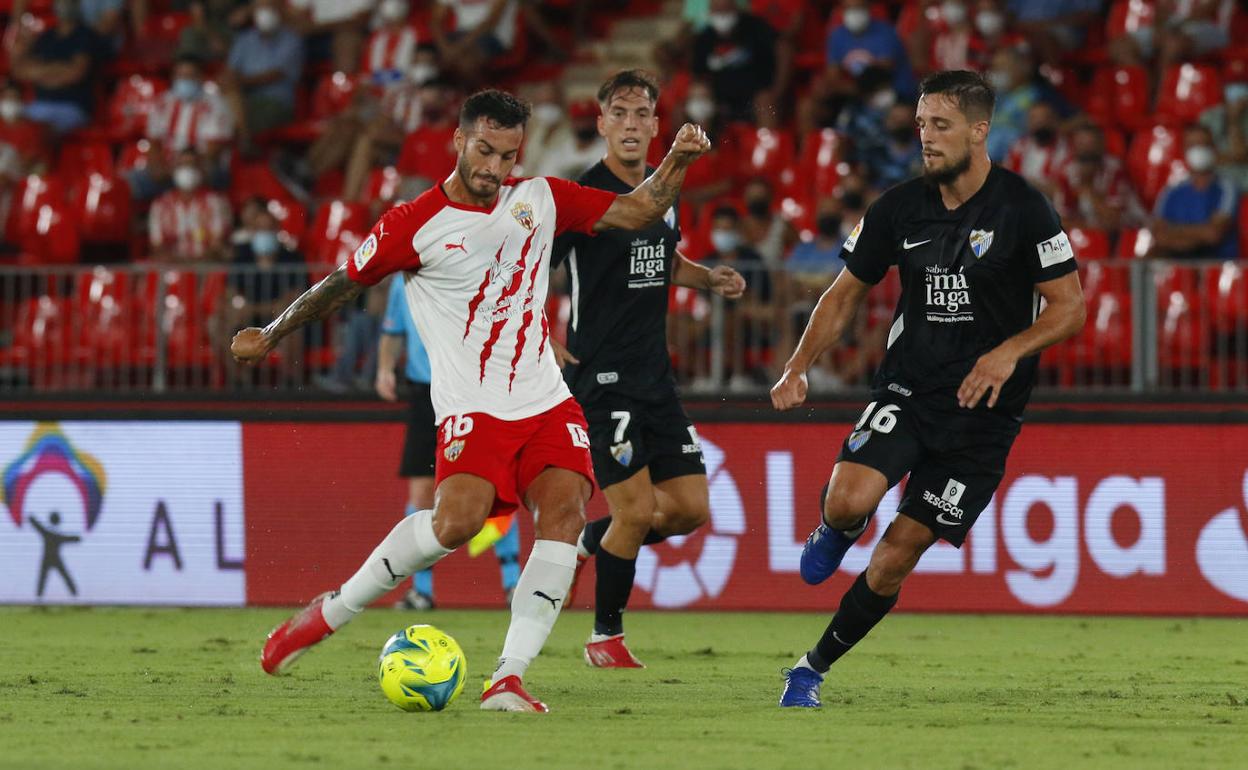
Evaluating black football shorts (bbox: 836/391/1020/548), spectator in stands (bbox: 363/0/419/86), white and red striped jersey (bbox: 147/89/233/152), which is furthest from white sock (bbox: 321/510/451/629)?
spectator in stands (bbox: 363/0/419/86)

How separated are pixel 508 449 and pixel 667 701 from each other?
3.95ft

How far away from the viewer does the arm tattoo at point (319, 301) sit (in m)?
7.45

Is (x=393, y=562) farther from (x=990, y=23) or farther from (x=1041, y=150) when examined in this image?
(x=990, y=23)

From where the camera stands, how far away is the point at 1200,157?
47.5ft

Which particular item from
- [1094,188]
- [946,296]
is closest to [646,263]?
[946,296]

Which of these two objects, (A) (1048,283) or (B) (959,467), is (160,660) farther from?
(A) (1048,283)

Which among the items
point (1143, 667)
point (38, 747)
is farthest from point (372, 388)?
point (38, 747)

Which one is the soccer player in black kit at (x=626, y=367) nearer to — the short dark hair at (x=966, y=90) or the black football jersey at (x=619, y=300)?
the black football jersey at (x=619, y=300)

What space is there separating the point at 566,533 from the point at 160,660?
288cm

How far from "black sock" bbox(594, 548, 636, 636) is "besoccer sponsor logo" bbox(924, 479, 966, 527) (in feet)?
6.71

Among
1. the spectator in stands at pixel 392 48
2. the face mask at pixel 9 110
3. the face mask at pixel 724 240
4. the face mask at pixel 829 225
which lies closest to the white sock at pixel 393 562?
the face mask at pixel 829 225

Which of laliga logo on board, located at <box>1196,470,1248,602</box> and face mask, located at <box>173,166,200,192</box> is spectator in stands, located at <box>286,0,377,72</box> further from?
laliga logo on board, located at <box>1196,470,1248,602</box>

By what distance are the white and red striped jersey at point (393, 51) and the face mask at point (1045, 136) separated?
6.18m

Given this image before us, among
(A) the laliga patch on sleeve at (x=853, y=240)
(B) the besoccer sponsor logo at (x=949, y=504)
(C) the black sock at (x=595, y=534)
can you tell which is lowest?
(C) the black sock at (x=595, y=534)
